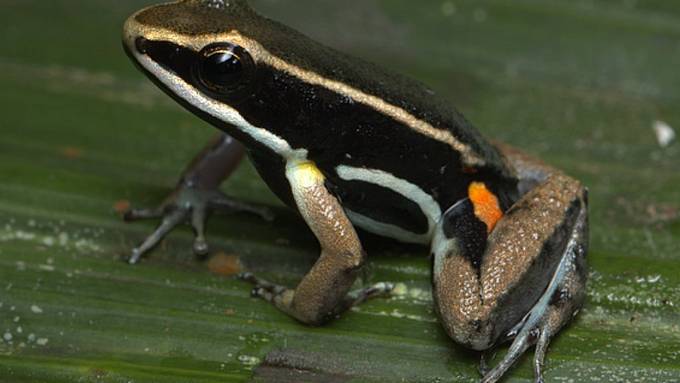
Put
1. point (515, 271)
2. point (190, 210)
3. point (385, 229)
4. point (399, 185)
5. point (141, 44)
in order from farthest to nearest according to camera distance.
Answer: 1. point (190, 210)
2. point (385, 229)
3. point (399, 185)
4. point (515, 271)
5. point (141, 44)

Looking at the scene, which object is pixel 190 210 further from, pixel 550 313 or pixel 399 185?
pixel 550 313

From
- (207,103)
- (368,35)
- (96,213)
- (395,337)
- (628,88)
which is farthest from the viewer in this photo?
(368,35)

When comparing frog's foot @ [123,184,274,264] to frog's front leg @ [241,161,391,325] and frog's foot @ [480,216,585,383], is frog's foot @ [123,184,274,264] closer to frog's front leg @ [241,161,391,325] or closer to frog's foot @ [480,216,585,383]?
frog's front leg @ [241,161,391,325]

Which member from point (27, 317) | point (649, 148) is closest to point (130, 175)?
point (27, 317)

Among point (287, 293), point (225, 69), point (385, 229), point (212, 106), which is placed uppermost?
point (225, 69)

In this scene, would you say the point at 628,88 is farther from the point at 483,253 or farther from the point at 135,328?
the point at 135,328

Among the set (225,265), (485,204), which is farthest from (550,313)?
(225,265)
